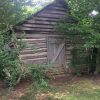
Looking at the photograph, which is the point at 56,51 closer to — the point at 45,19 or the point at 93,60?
the point at 45,19

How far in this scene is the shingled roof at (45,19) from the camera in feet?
37.6

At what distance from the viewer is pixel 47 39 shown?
1212cm

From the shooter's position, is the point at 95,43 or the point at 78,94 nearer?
the point at 78,94

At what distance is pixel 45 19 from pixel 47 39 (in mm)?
1012

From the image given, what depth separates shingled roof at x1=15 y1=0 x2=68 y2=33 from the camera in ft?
37.6

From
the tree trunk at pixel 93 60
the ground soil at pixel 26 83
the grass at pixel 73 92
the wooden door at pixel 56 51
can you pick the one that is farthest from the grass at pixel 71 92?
the tree trunk at pixel 93 60

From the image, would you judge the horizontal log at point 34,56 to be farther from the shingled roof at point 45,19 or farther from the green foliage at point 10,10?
the green foliage at point 10,10

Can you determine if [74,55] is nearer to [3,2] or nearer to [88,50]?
[88,50]

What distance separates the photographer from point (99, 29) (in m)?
11.3

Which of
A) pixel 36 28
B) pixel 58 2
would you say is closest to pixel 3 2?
pixel 36 28

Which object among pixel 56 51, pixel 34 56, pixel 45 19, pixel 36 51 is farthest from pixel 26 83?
pixel 45 19

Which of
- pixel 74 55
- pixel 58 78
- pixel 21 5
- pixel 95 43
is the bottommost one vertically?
→ pixel 58 78

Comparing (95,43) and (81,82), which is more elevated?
(95,43)

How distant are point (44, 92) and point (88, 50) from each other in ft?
17.2
